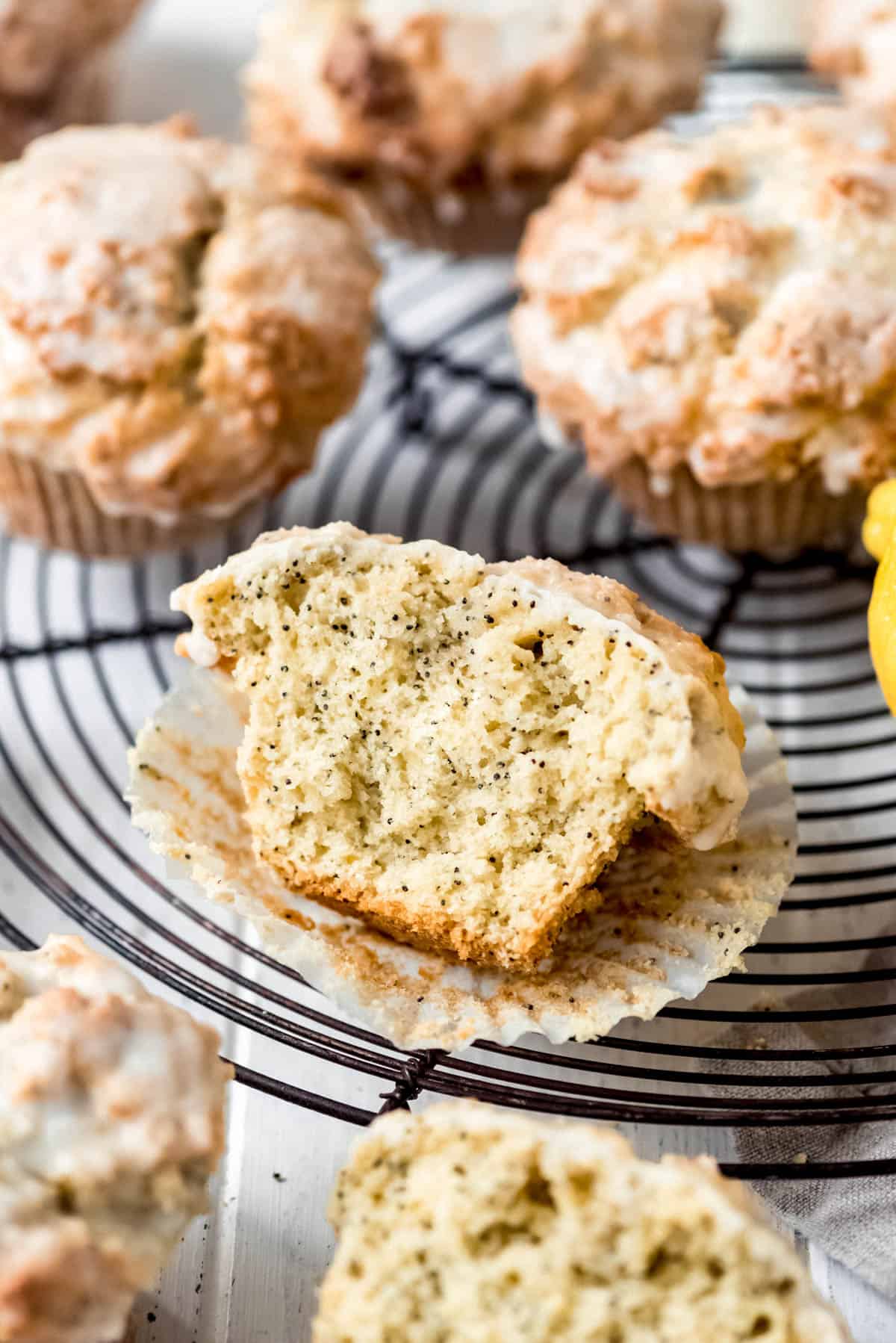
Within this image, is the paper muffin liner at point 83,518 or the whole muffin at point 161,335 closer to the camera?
the whole muffin at point 161,335

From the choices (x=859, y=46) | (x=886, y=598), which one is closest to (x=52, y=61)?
(x=859, y=46)

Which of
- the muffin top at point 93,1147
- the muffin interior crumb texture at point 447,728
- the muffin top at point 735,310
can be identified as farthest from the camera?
the muffin top at point 735,310

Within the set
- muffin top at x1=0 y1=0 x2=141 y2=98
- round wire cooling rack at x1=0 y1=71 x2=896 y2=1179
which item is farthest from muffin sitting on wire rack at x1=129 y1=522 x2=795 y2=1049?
muffin top at x1=0 y1=0 x2=141 y2=98

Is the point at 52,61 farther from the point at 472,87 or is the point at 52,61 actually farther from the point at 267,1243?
the point at 267,1243

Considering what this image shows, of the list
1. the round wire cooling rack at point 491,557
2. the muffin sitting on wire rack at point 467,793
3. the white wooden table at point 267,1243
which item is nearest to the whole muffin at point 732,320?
the round wire cooling rack at point 491,557

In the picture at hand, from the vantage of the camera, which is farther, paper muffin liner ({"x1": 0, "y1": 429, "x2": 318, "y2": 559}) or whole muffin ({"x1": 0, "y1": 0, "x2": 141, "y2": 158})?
whole muffin ({"x1": 0, "y1": 0, "x2": 141, "y2": 158})

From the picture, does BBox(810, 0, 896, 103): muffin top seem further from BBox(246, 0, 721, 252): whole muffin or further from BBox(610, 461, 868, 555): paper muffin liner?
BBox(610, 461, 868, 555): paper muffin liner

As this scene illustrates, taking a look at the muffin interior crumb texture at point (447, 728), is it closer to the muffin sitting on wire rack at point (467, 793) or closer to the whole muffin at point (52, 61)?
the muffin sitting on wire rack at point (467, 793)
